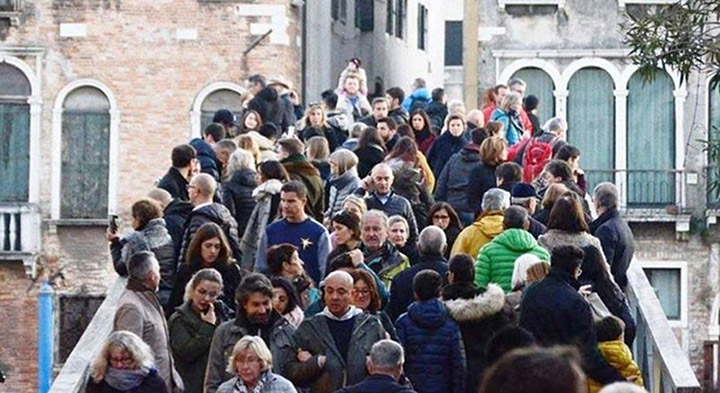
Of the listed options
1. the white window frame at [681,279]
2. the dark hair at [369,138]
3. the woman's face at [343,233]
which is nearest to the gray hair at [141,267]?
the woman's face at [343,233]

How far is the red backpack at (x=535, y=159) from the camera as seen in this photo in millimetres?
25125

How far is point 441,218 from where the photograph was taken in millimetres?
20062

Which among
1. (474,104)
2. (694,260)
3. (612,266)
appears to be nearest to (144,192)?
(474,104)

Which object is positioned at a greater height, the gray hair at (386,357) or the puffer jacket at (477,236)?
the puffer jacket at (477,236)

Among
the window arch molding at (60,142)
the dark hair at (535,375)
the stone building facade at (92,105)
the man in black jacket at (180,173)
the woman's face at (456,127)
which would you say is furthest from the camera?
the window arch molding at (60,142)

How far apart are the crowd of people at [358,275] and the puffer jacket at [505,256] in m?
0.01

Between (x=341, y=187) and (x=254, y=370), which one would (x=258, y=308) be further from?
(x=341, y=187)

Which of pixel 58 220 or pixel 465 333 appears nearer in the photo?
pixel 465 333

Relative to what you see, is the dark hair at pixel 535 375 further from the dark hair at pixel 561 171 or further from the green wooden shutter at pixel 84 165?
the green wooden shutter at pixel 84 165

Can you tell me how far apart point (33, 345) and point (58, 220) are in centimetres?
226

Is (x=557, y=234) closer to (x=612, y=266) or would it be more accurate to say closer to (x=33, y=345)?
(x=612, y=266)

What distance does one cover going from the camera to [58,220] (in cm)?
4588

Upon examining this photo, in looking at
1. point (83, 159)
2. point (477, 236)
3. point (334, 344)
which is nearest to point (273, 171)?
point (477, 236)

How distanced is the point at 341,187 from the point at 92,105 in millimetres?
23660
